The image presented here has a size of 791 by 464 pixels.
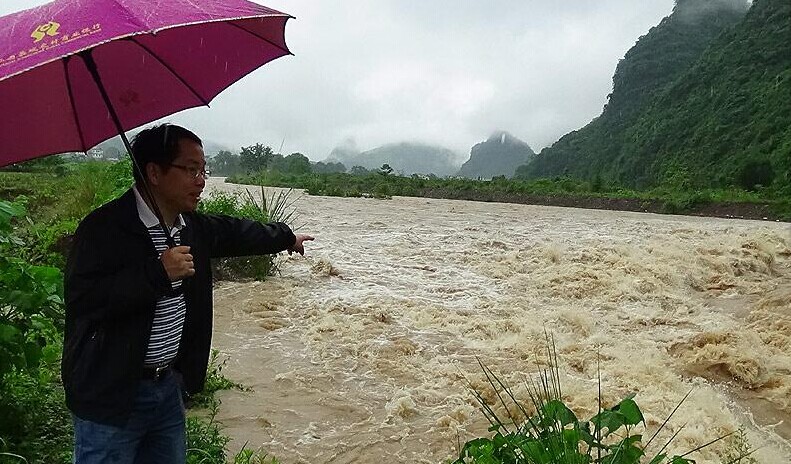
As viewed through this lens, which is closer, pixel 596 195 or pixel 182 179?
pixel 182 179

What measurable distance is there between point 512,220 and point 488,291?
23.1 feet

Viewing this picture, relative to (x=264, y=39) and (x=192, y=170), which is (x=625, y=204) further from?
(x=192, y=170)

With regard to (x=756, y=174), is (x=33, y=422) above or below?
below

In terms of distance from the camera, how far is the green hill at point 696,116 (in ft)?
85.1

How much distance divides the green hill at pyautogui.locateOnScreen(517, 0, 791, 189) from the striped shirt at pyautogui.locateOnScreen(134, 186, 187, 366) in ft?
74.9

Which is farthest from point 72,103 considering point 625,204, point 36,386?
point 625,204

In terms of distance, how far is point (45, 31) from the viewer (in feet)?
5.07

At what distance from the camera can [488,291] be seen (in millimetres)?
7746

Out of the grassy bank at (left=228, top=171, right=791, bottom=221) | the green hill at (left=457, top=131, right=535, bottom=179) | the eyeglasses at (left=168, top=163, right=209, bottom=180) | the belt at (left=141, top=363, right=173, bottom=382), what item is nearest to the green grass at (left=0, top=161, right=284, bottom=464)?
the belt at (left=141, top=363, right=173, bottom=382)

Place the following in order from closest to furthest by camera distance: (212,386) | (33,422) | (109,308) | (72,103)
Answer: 1. (109,308)
2. (72,103)
3. (33,422)
4. (212,386)

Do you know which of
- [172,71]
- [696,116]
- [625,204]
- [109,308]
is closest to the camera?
[109,308]

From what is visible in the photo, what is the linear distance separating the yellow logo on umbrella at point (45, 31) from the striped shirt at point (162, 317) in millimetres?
421

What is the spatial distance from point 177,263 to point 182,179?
10.1 inches

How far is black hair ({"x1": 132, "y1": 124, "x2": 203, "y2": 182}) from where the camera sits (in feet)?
5.65
